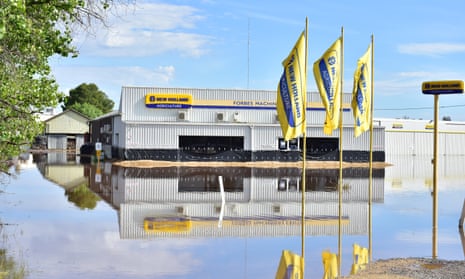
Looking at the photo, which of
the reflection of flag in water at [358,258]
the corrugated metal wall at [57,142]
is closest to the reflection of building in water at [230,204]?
the reflection of flag in water at [358,258]

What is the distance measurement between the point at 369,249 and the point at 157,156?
31.4 metres

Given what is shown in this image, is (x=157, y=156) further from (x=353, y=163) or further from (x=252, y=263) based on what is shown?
(x=252, y=263)

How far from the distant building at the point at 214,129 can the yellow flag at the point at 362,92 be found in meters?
23.7

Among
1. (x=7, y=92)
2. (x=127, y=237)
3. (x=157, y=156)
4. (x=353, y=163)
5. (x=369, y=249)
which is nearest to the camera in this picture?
(x=7, y=92)

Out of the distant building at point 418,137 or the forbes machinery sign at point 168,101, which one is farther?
the distant building at point 418,137

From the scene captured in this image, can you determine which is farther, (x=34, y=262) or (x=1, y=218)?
(x=1, y=218)

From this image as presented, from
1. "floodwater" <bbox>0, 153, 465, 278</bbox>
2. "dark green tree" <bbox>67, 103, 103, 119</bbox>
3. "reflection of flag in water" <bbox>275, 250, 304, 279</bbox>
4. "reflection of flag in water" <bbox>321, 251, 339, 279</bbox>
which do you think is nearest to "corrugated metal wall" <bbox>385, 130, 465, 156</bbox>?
"floodwater" <bbox>0, 153, 465, 278</bbox>

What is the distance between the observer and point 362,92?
19.5 metres

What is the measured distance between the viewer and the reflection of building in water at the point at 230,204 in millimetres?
14031

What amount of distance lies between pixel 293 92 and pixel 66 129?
204 feet

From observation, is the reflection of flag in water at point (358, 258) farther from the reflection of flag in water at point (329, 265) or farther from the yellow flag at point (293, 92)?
the yellow flag at point (293, 92)

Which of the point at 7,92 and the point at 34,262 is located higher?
the point at 7,92

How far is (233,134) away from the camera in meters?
43.5

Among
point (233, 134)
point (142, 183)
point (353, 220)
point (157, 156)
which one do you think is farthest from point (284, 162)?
point (353, 220)
